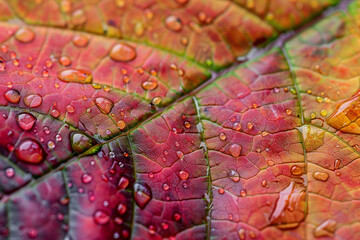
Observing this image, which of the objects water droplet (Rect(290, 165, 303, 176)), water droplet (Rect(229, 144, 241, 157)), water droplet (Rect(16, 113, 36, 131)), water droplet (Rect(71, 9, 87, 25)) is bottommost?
water droplet (Rect(290, 165, 303, 176))

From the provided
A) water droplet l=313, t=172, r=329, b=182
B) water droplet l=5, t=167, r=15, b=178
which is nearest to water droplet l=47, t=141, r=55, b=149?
water droplet l=5, t=167, r=15, b=178

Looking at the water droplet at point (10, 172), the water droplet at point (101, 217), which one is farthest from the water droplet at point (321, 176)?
the water droplet at point (10, 172)

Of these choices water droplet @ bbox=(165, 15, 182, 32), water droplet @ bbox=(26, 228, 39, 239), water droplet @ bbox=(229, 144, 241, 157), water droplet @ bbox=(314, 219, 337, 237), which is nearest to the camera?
water droplet @ bbox=(26, 228, 39, 239)

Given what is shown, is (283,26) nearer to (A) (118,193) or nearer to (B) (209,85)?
(B) (209,85)

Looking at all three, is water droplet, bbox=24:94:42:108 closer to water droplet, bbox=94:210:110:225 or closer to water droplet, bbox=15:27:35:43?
water droplet, bbox=15:27:35:43

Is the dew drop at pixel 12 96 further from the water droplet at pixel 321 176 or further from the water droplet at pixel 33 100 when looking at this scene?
the water droplet at pixel 321 176

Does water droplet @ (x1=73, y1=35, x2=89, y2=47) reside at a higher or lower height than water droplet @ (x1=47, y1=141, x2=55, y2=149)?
higher
